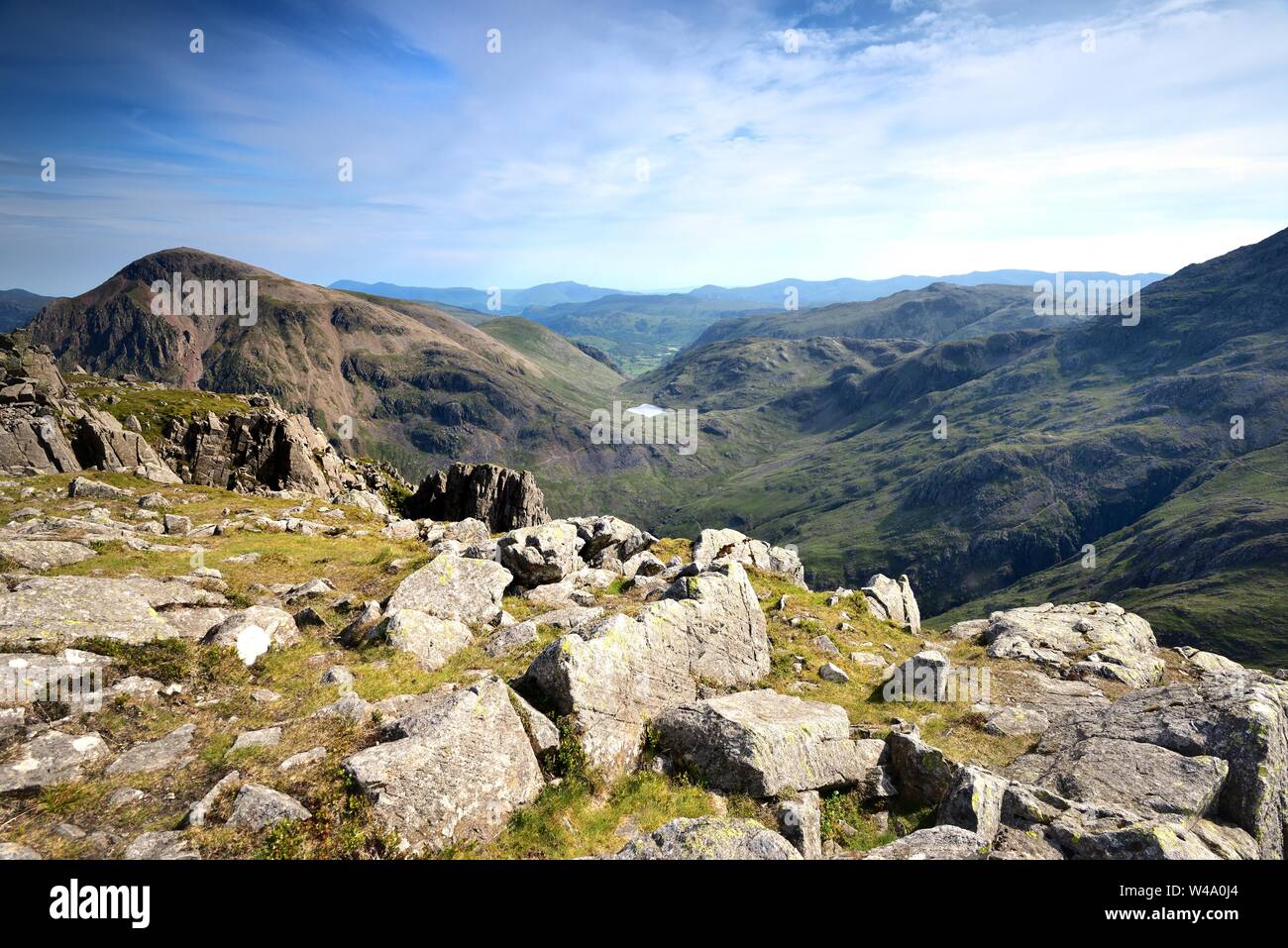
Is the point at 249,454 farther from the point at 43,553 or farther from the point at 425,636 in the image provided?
the point at 425,636

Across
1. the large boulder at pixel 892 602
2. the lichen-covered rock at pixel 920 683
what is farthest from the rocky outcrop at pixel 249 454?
the lichen-covered rock at pixel 920 683

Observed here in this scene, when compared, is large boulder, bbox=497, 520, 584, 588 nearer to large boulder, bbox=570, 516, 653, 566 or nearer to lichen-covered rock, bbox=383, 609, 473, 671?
large boulder, bbox=570, 516, 653, 566

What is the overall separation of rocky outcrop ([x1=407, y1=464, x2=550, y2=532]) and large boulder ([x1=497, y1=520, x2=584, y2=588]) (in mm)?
72936

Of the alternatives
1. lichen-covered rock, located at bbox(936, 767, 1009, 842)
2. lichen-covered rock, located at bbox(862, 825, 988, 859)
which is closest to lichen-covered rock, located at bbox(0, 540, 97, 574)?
lichen-covered rock, located at bbox(862, 825, 988, 859)

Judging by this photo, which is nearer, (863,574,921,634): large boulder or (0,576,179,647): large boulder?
(0,576,179,647): large boulder

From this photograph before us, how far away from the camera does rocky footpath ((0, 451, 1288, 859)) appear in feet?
41.3

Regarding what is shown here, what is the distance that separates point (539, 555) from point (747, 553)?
2244cm

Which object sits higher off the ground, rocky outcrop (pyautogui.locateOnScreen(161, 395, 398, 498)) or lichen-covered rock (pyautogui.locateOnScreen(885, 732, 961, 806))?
rocky outcrop (pyautogui.locateOnScreen(161, 395, 398, 498))

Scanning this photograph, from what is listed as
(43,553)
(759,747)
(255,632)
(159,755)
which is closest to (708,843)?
(759,747)

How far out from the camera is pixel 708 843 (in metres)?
12.4

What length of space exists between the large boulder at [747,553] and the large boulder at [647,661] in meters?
18.4

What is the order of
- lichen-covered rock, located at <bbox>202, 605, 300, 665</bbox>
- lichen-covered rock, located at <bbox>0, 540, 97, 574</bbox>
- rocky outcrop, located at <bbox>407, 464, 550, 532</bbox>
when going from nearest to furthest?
1. lichen-covered rock, located at <bbox>202, 605, 300, 665</bbox>
2. lichen-covered rock, located at <bbox>0, 540, 97, 574</bbox>
3. rocky outcrop, located at <bbox>407, 464, 550, 532</bbox>
